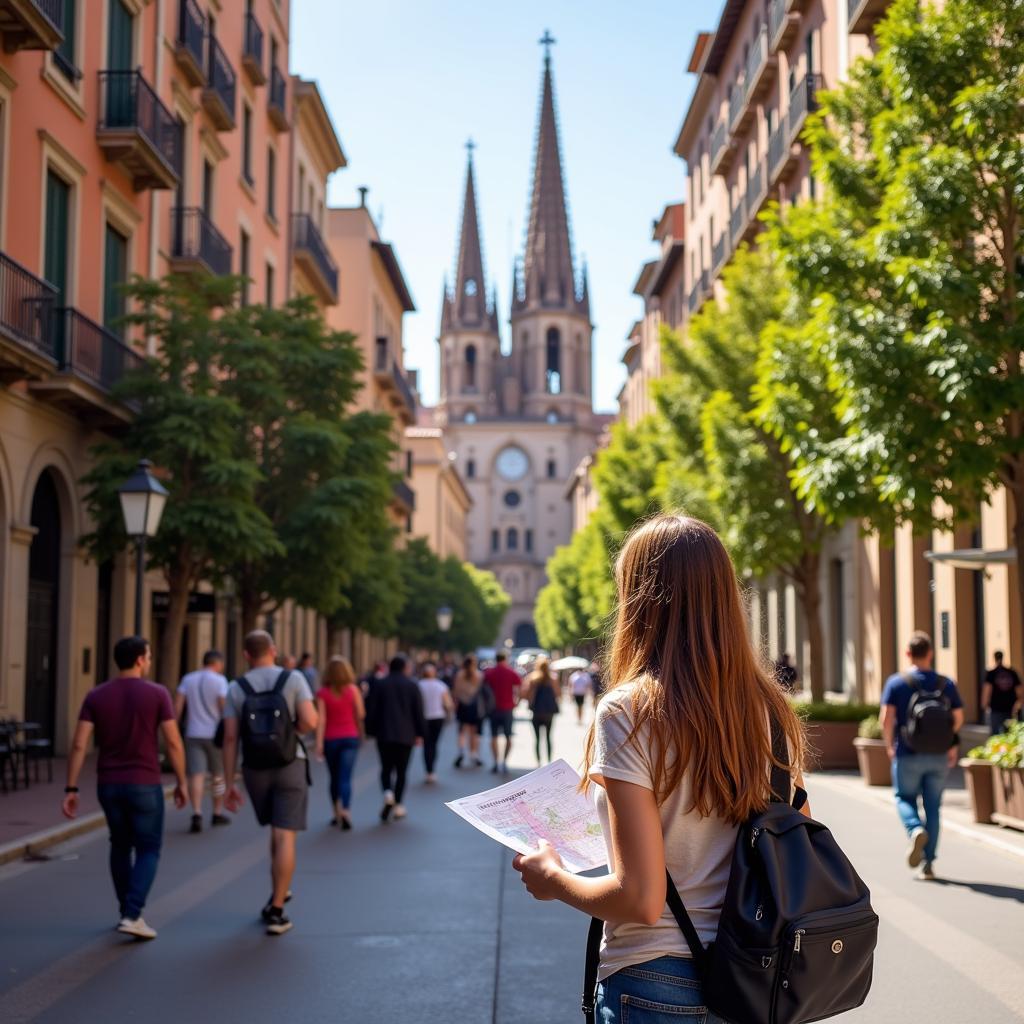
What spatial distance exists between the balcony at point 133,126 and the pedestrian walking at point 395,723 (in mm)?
11596

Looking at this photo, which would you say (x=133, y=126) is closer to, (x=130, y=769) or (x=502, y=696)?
(x=502, y=696)

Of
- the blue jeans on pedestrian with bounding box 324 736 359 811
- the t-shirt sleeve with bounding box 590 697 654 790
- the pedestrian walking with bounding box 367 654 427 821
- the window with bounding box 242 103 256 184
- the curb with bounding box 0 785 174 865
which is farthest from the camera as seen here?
the window with bounding box 242 103 256 184

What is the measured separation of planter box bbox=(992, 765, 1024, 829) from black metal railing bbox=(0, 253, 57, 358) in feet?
40.7

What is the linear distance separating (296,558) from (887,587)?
38.3 feet

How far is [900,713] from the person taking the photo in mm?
11094

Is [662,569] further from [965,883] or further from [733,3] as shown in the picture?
[733,3]

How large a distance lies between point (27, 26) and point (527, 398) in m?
134

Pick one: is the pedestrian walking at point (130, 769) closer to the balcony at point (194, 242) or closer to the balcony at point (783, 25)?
the balcony at point (194, 242)

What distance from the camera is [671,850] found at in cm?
297

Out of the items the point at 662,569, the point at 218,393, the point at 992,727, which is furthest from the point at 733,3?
the point at 662,569

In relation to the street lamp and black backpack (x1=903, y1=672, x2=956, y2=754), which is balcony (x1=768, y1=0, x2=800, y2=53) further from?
black backpack (x1=903, y1=672, x2=956, y2=754)

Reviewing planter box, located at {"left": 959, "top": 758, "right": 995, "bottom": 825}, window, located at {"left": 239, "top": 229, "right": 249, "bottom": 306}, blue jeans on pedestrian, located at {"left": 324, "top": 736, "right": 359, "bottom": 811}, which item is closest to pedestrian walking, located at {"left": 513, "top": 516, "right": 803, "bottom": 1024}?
blue jeans on pedestrian, located at {"left": 324, "top": 736, "right": 359, "bottom": 811}

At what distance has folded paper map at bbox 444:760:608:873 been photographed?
3.23 meters

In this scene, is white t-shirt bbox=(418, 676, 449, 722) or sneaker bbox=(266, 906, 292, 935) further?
white t-shirt bbox=(418, 676, 449, 722)
